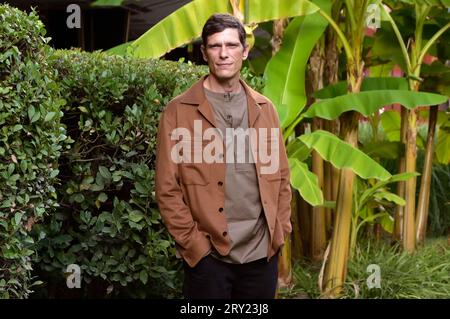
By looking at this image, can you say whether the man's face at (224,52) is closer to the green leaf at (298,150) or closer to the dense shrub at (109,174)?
the dense shrub at (109,174)

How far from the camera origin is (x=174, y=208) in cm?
326

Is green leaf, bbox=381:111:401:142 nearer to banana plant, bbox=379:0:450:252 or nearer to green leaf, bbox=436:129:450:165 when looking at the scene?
green leaf, bbox=436:129:450:165

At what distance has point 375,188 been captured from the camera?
257 inches

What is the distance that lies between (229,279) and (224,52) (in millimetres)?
970

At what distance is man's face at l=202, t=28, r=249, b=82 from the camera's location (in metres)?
3.24

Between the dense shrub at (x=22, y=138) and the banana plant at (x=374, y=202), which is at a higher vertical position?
the dense shrub at (x=22, y=138)

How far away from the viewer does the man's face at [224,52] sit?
10.6 ft

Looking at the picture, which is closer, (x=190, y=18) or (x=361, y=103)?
(x=190, y=18)

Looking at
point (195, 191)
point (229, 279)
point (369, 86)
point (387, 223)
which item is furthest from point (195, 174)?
point (387, 223)

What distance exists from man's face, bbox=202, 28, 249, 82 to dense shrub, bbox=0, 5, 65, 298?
1060 millimetres

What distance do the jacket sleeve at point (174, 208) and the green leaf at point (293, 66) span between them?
9.42ft

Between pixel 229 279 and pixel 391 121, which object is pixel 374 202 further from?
pixel 229 279

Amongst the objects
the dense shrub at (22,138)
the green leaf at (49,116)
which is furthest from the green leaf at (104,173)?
the green leaf at (49,116)
